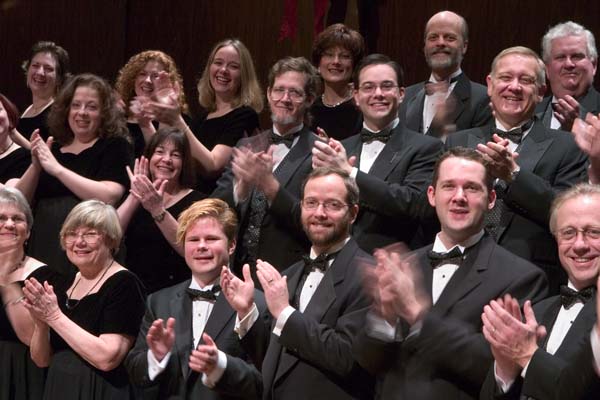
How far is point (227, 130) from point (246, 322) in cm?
153

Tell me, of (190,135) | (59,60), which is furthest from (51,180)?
(59,60)

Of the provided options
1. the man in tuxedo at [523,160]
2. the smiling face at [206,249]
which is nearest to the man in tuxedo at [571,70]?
the man in tuxedo at [523,160]

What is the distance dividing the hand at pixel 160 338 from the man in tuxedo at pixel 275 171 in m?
0.60

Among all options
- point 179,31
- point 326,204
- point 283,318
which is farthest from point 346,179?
point 179,31

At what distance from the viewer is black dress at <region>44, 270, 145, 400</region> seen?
407cm

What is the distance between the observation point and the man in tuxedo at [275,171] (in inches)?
164

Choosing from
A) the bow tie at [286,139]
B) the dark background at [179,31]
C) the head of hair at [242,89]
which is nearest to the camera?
the bow tie at [286,139]

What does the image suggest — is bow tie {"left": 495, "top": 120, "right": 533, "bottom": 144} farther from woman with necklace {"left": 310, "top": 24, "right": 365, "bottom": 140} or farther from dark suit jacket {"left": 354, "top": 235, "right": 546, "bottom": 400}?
woman with necklace {"left": 310, "top": 24, "right": 365, "bottom": 140}

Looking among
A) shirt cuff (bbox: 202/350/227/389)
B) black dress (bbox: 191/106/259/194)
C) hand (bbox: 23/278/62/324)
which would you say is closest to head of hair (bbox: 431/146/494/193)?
shirt cuff (bbox: 202/350/227/389)

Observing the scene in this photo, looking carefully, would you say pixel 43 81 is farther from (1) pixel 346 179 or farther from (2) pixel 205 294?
(1) pixel 346 179

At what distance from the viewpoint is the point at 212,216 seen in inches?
157

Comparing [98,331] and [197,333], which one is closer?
[197,333]

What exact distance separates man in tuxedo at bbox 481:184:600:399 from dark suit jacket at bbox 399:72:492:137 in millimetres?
1335

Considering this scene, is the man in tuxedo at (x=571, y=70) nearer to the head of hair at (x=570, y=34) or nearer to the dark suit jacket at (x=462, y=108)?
the head of hair at (x=570, y=34)
